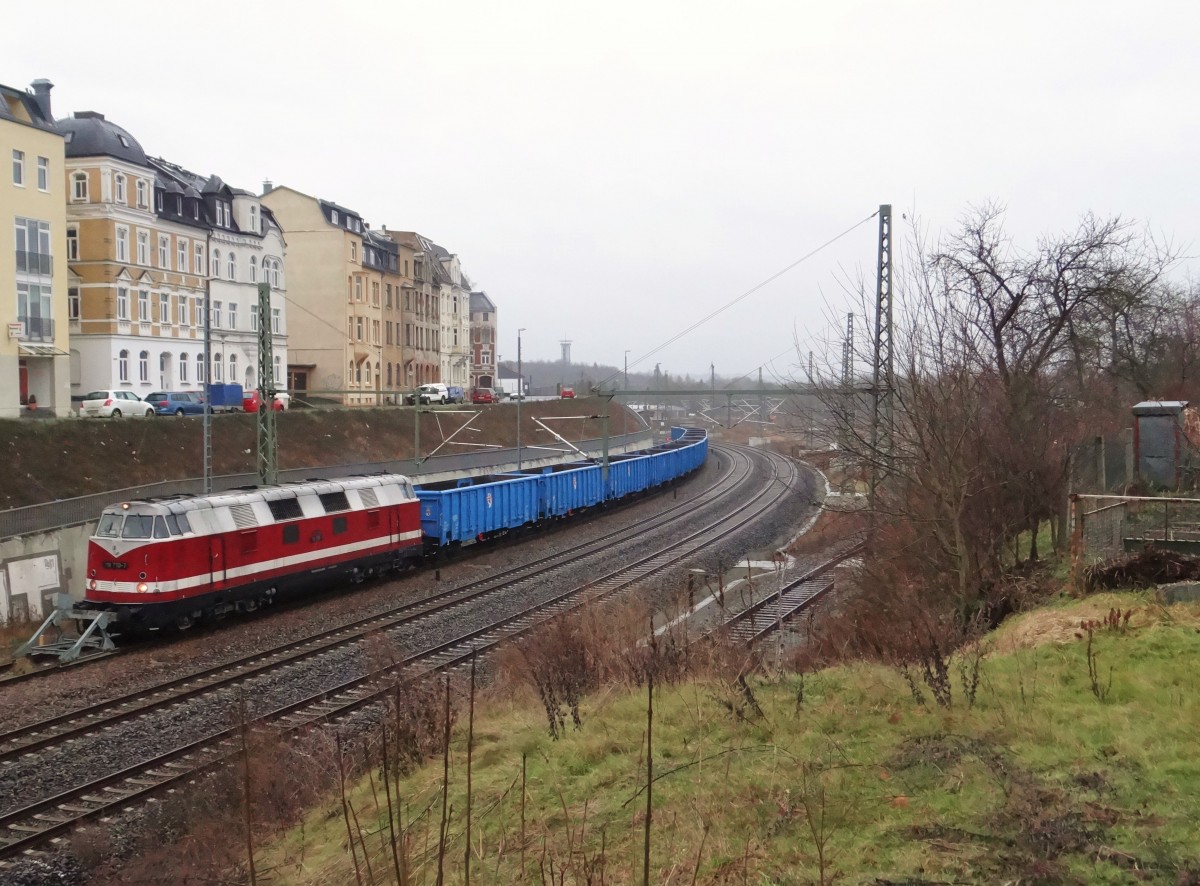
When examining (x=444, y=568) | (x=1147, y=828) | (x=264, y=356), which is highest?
(x=264, y=356)

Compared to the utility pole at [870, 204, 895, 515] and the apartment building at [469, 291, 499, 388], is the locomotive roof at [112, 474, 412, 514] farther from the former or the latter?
the apartment building at [469, 291, 499, 388]

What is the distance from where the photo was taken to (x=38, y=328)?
3356cm

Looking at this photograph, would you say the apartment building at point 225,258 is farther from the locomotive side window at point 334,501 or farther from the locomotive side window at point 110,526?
the locomotive side window at point 110,526

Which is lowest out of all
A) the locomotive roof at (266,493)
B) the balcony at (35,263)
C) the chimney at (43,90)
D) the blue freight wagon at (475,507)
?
the blue freight wagon at (475,507)

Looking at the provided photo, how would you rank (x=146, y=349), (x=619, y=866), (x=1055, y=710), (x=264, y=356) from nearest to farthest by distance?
(x=619, y=866), (x=1055, y=710), (x=264, y=356), (x=146, y=349)

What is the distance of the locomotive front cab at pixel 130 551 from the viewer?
18.4m

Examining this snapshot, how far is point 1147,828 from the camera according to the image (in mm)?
5809

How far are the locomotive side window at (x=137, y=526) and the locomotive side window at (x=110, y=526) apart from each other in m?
0.18

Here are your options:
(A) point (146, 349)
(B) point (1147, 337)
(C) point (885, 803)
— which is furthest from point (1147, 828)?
(A) point (146, 349)

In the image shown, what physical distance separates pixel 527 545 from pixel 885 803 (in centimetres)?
2689

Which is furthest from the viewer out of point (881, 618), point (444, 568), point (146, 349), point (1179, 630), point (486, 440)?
point (486, 440)

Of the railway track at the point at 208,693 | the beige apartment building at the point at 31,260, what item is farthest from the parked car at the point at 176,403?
the railway track at the point at 208,693

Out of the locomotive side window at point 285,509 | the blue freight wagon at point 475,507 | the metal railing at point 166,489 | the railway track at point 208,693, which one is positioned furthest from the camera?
the blue freight wagon at point 475,507

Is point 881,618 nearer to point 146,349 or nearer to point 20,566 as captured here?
point 20,566
